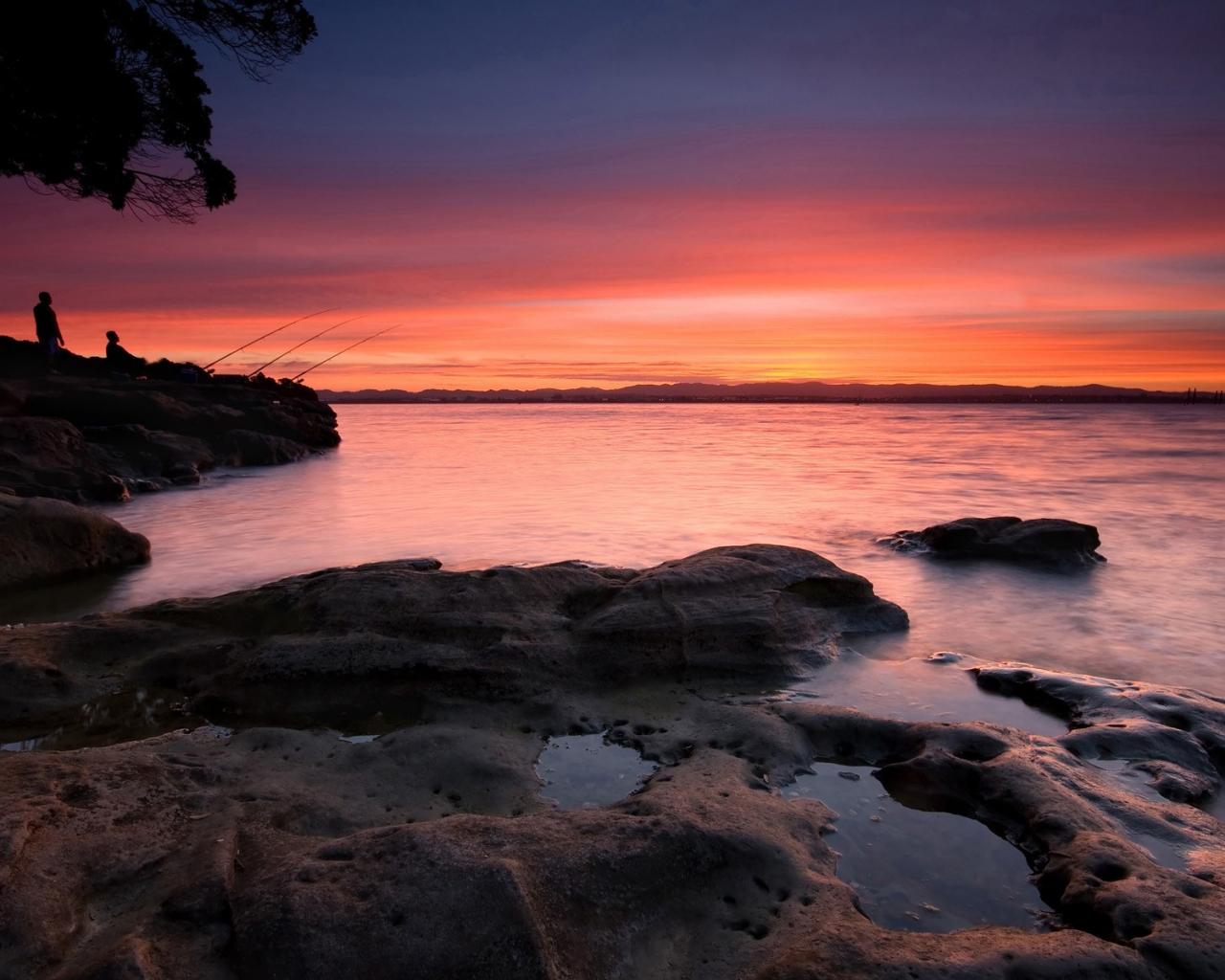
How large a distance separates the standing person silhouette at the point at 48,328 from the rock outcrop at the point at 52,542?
41.1 feet

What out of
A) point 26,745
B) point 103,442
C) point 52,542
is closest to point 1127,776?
point 26,745

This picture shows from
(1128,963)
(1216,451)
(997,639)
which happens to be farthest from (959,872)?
(1216,451)

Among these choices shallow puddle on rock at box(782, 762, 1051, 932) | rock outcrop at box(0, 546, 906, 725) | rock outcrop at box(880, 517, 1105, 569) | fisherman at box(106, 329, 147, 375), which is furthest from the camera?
fisherman at box(106, 329, 147, 375)

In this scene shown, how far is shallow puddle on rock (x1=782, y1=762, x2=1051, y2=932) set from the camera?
2469mm

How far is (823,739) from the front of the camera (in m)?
3.66

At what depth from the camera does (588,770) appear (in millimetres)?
3371

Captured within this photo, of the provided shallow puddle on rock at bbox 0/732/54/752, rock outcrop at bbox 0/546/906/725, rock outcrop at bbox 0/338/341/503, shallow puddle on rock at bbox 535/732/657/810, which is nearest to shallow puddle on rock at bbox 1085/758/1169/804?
rock outcrop at bbox 0/546/906/725

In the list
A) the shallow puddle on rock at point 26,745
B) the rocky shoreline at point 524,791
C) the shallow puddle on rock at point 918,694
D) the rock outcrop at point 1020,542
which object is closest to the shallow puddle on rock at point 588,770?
the rocky shoreline at point 524,791

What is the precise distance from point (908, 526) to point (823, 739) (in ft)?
27.3

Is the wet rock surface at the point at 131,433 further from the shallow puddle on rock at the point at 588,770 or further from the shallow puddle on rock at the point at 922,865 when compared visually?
the shallow puddle on rock at the point at 922,865

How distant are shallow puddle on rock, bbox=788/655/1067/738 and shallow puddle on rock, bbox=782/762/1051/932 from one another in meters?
0.95

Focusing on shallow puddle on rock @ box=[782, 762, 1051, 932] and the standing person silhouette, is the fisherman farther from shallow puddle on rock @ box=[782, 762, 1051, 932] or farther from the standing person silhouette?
shallow puddle on rock @ box=[782, 762, 1051, 932]

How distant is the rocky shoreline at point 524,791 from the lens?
2094mm

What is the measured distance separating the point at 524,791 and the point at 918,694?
243cm
